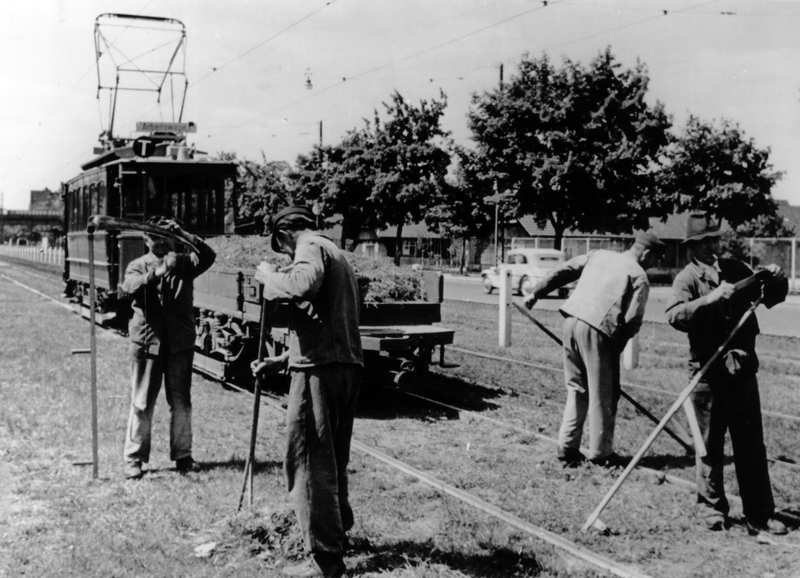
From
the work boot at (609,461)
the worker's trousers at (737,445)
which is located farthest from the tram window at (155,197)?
the worker's trousers at (737,445)

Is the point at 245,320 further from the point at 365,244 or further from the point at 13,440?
the point at 365,244

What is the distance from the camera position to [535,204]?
32.8 meters

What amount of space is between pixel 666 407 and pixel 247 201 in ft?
128

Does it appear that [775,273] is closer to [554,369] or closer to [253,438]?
[253,438]

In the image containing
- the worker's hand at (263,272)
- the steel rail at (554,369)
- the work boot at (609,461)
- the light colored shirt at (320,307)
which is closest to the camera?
the light colored shirt at (320,307)

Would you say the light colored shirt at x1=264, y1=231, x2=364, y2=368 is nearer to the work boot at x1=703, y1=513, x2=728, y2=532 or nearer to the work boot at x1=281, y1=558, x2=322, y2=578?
the work boot at x1=281, y1=558, x2=322, y2=578

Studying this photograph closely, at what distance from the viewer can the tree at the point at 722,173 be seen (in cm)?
3591

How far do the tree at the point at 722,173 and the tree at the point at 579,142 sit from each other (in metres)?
3.30

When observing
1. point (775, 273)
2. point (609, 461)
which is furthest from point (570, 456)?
point (775, 273)

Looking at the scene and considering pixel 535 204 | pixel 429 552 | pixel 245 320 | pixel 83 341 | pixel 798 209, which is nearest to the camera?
pixel 429 552

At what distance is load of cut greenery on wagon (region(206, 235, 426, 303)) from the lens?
8.87 metres

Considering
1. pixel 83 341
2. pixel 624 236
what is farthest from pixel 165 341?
pixel 624 236

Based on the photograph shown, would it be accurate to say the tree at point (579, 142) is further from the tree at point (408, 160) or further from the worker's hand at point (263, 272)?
the worker's hand at point (263, 272)

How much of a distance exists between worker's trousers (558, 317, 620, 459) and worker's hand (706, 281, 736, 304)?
4.60ft
